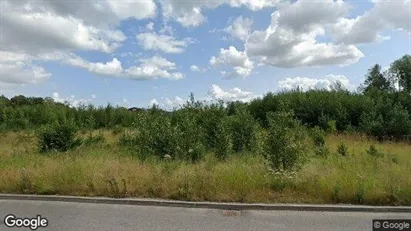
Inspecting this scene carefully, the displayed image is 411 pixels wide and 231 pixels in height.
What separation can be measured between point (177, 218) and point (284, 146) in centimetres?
374

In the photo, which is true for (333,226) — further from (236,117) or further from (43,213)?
(236,117)

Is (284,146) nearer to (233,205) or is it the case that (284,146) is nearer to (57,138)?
(233,205)

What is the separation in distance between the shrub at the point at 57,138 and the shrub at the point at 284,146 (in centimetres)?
1121

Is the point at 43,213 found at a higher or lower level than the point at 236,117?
lower

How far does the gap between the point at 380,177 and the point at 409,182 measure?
66 cm

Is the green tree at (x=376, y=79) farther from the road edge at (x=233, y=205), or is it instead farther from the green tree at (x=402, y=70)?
the road edge at (x=233, y=205)

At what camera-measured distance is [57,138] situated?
15844 millimetres

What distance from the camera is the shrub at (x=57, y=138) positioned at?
621 inches

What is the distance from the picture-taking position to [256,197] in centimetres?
718

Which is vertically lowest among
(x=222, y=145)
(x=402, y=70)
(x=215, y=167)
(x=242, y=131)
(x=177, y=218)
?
(x=177, y=218)

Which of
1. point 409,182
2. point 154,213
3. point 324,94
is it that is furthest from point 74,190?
point 324,94

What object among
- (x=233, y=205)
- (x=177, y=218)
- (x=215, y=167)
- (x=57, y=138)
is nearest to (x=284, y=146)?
(x=215, y=167)

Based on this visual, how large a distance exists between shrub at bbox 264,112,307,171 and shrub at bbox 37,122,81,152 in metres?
11.2

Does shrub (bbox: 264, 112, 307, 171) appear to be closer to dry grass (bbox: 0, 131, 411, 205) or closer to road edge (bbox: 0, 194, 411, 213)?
dry grass (bbox: 0, 131, 411, 205)
